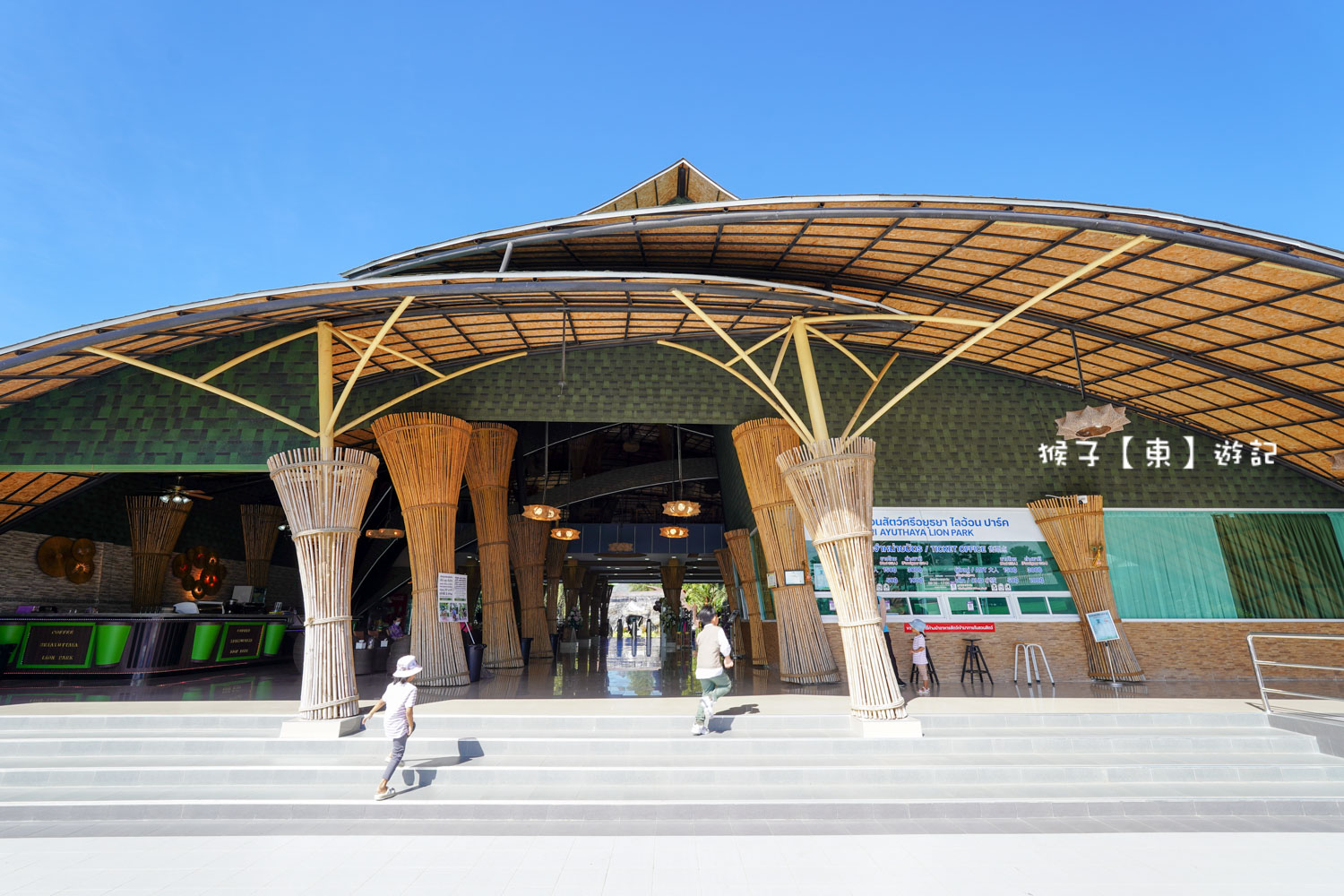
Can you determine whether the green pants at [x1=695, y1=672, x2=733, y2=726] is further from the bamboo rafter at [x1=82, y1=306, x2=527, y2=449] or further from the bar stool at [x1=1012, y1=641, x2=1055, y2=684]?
the bar stool at [x1=1012, y1=641, x2=1055, y2=684]

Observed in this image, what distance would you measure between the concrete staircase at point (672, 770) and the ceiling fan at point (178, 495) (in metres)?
8.58

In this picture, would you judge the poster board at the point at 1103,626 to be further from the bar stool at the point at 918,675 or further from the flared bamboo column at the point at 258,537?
the flared bamboo column at the point at 258,537

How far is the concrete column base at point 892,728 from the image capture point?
7.02 m

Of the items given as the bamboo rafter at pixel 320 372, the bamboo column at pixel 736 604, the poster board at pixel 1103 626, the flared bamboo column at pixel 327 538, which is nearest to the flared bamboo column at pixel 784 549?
the poster board at pixel 1103 626

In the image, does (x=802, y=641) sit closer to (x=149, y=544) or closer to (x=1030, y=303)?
(x=1030, y=303)

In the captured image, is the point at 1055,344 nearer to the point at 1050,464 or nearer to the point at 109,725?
the point at 1050,464

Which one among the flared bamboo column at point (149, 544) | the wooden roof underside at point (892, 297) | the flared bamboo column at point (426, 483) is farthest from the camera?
the flared bamboo column at point (149, 544)

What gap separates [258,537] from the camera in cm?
1916

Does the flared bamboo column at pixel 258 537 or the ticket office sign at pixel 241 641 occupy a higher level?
the flared bamboo column at pixel 258 537

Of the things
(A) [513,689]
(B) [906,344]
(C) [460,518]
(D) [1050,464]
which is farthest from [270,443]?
(C) [460,518]

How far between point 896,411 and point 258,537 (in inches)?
663

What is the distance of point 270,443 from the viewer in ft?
29.5

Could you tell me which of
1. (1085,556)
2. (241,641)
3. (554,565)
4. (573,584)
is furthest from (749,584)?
(573,584)

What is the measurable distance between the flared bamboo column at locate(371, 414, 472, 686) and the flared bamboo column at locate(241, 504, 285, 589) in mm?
10007
